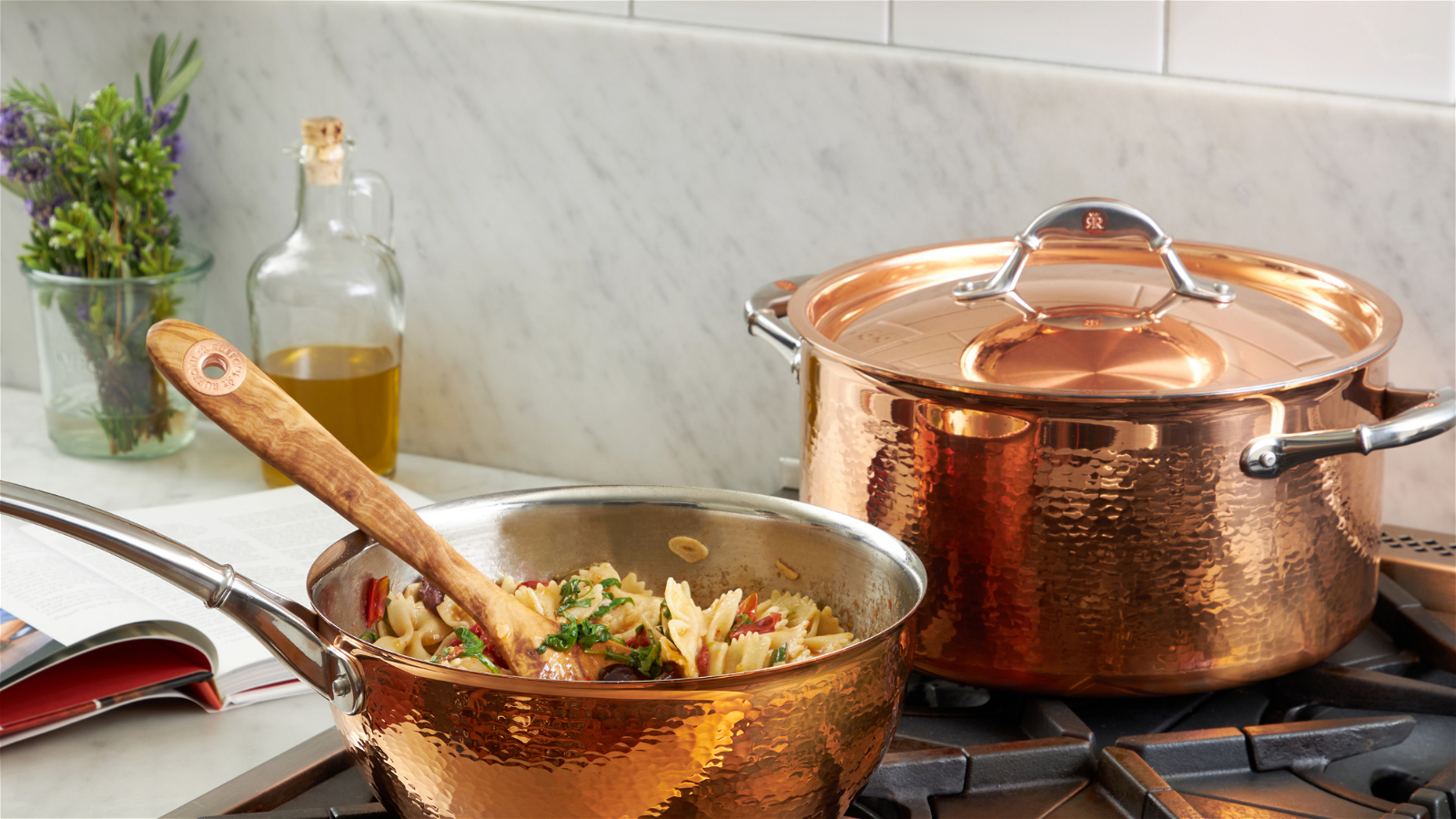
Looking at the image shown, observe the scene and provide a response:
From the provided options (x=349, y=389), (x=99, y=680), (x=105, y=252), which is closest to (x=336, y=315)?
(x=349, y=389)

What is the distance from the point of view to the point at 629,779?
534mm

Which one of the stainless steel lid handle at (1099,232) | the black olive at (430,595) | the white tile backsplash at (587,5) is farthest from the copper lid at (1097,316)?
the white tile backsplash at (587,5)

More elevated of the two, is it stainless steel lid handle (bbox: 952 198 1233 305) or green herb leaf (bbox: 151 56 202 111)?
green herb leaf (bbox: 151 56 202 111)

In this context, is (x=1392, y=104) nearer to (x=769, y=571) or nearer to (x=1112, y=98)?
(x=1112, y=98)

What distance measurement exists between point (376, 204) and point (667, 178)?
300 millimetres

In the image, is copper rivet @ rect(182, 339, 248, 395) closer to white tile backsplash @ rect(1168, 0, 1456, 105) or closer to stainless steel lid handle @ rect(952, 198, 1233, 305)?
stainless steel lid handle @ rect(952, 198, 1233, 305)

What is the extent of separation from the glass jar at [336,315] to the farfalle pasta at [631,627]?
0.54 meters

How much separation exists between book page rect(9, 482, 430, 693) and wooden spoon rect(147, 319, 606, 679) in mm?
307

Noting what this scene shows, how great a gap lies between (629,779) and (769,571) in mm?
215

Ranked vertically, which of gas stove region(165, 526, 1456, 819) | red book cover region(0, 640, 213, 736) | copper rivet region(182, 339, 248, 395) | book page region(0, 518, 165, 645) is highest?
copper rivet region(182, 339, 248, 395)

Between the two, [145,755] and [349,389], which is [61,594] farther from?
[349,389]

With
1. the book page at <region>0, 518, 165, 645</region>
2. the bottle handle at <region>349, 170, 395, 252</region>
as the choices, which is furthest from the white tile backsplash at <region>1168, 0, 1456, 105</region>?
the book page at <region>0, 518, 165, 645</region>

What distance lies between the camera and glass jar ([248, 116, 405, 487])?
1.20 metres

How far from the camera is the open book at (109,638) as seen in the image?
2.68 ft
